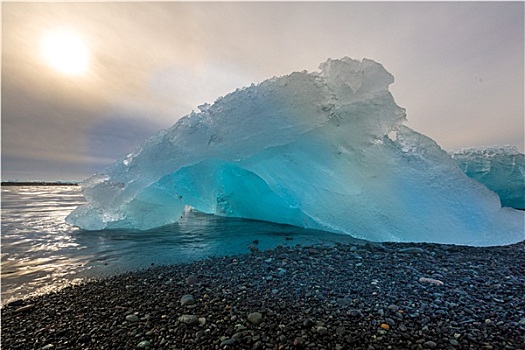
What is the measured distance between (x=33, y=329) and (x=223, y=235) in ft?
16.4

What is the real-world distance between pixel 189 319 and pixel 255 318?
0.61m

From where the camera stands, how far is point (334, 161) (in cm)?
724

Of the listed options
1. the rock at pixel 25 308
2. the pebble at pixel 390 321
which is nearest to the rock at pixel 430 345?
the pebble at pixel 390 321

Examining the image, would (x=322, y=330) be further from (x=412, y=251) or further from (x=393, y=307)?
(x=412, y=251)

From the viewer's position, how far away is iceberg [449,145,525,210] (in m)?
14.7

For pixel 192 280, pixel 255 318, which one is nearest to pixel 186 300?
pixel 192 280

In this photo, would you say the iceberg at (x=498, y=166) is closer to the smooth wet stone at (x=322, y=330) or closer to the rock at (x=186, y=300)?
the smooth wet stone at (x=322, y=330)

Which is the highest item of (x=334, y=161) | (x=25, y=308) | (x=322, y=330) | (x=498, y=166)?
(x=498, y=166)

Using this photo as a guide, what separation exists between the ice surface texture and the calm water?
1.08 m

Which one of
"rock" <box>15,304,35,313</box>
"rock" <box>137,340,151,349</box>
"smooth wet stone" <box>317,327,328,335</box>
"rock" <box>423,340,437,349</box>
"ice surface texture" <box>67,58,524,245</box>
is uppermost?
"ice surface texture" <box>67,58,524,245</box>

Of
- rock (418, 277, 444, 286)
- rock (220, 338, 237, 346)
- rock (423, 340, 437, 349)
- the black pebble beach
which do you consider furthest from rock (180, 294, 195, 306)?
rock (418, 277, 444, 286)

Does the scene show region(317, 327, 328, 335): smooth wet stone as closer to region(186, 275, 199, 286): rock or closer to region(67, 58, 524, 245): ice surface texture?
region(186, 275, 199, 286): rock

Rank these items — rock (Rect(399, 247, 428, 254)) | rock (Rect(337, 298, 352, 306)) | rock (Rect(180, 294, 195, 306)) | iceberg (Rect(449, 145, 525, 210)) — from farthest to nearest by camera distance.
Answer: iceberg (Rect(449, 145, 525, 210)) < rock (Rect(399, 247, 428, 254)) < rock (Rect(180, 294, 195, 306)) < rock (Rect(337, 298, 352, 306))

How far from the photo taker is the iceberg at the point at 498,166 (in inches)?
580
